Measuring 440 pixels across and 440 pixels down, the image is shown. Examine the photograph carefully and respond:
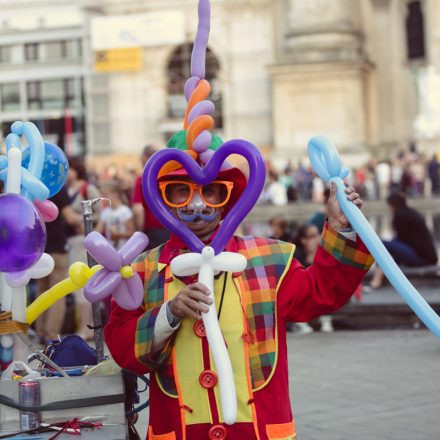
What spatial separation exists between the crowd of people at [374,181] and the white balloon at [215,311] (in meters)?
22.7

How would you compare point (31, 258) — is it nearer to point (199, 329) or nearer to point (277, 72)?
point (199, 329)

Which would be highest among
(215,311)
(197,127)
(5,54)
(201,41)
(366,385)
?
(5,54)

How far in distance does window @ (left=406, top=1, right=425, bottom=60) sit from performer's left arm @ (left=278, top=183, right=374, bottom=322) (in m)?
34.3

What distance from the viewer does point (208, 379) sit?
3.53 metres

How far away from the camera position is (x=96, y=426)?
3.56 metres

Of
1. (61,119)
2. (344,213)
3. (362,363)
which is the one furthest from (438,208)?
(61,119)

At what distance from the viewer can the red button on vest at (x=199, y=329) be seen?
357 centimetres

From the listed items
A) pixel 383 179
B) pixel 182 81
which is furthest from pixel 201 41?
pixel 182 81

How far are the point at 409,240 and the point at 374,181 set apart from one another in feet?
56.1

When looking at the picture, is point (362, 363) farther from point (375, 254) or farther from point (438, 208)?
point (438, 208)

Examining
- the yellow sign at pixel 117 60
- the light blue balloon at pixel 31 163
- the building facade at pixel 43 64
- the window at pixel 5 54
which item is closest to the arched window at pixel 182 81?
the yellow sign at pixel 117 60

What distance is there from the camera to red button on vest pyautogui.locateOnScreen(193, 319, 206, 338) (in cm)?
357

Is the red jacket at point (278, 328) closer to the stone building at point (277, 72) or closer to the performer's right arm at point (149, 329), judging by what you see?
the performer's right arm at point (149, 329)

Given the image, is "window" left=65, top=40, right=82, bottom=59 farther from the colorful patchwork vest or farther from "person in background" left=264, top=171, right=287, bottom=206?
the colorful patchwork vest
